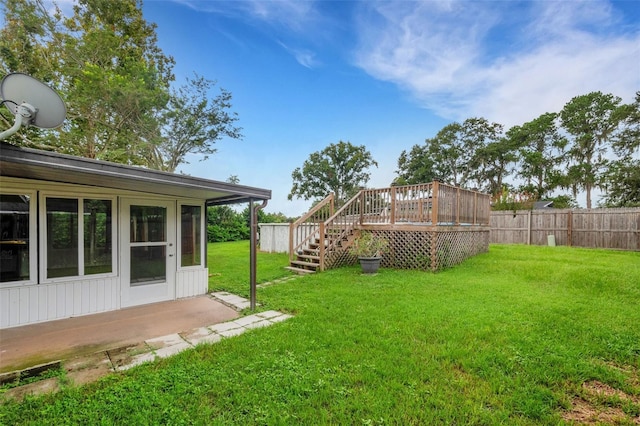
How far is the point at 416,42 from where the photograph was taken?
821cm

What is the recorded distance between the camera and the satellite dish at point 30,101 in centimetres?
250

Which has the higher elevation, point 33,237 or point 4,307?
point 33,237

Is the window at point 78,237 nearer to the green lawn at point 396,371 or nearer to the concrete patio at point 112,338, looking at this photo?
the concrete patio at point 112,338

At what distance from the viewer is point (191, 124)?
1230cm

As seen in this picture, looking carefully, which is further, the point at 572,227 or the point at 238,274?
the point at 572,227

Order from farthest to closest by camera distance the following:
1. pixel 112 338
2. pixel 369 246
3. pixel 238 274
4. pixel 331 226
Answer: pixel 331 226, pixel 238 274, pixel 369 246, pixel 112 338

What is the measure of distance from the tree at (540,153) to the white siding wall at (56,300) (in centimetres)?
2569

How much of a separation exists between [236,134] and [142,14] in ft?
19.1

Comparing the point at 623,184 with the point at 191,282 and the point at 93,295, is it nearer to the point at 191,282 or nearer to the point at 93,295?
the point at 191,282

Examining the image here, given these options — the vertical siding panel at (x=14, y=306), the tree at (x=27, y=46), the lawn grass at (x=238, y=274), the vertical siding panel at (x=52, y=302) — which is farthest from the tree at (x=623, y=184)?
the tree at (x=27, y=46)

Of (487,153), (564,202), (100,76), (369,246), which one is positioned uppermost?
(487,153)

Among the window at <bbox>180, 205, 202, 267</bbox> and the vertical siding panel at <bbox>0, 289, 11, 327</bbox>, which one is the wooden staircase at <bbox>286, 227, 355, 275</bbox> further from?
the vertical siding panel at <bbox>0, 289, 11, 327</bbox>

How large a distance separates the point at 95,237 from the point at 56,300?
995 mm

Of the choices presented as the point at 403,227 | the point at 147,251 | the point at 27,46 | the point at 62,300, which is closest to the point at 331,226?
the point at 403,227
